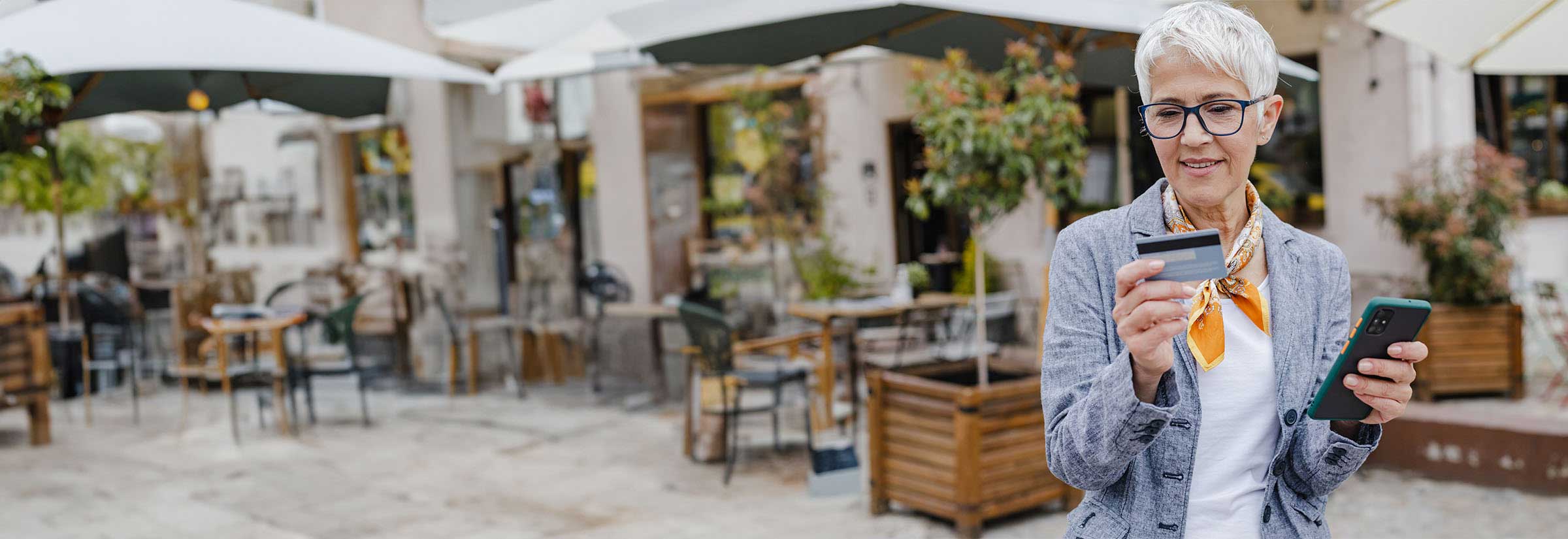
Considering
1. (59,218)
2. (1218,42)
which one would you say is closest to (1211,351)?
(1218,42)

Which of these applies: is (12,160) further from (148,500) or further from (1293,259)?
(1293,259)

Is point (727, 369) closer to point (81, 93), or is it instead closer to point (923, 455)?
point (923, 455)

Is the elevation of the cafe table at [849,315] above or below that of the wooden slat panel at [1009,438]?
above

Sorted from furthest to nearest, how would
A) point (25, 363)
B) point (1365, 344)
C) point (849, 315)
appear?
point (25, 363), point (849, 315), point (1365, 344)

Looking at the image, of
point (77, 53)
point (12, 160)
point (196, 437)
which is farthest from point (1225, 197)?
point (196, 437)

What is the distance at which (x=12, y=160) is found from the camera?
5867 millimetres

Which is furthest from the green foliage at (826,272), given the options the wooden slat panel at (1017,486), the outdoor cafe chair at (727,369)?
the wooden slat panel at (1017,486)

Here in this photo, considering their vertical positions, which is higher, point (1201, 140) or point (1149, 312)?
point (1201, 140)

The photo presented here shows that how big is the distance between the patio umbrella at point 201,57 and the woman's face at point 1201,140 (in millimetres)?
4583

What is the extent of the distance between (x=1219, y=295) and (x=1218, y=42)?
342 millimetres

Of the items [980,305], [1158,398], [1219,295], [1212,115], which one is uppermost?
[1212,115]

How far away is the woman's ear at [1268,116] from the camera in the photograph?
4.90ft

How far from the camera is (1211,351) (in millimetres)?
1455

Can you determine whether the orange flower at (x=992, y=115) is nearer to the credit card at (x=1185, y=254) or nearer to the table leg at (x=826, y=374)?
the table leg at (x=826, y=374)
